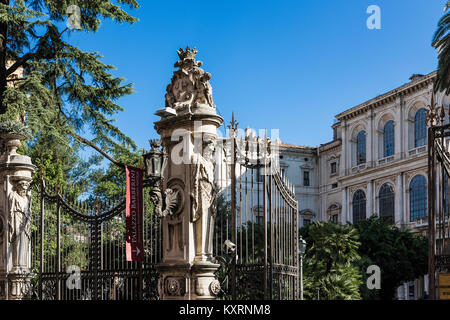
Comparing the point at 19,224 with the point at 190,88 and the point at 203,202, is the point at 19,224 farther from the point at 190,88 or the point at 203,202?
the point at 190,88

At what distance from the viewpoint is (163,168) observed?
35.7 feet

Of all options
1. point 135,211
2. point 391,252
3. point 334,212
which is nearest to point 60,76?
point 135,211

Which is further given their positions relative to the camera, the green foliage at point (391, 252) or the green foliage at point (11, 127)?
the green foliage at point (391, 252)

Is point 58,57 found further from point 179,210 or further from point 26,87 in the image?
point 179,210

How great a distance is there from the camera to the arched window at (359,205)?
53250 millimetres

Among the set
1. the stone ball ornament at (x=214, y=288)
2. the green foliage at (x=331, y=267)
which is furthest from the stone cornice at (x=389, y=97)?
the stone ball ornament at (x=214, y=288)

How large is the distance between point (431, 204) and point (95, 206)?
19.8 feet

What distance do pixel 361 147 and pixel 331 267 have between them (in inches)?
1294

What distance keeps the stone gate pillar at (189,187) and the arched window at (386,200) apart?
4084cm

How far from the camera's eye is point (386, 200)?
50781 mm

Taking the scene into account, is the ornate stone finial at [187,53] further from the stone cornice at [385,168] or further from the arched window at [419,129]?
the arched window at [419,129]

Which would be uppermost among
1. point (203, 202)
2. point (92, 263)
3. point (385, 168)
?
point (385, 168)

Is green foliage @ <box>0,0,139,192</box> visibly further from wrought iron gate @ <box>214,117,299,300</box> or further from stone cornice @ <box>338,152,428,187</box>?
stone cornice @ <box>338,152,428,187</box>

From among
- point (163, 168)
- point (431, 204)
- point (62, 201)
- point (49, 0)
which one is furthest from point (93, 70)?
point (431, 204)
